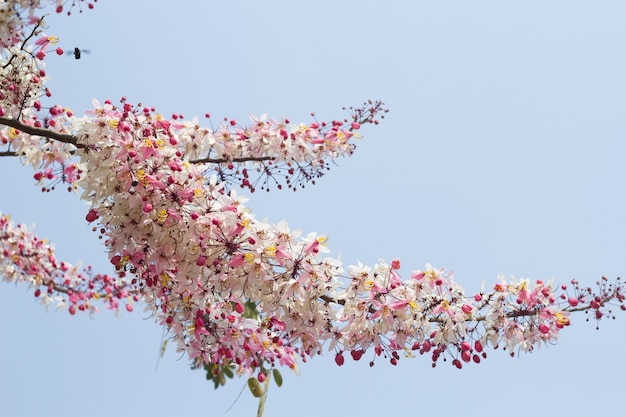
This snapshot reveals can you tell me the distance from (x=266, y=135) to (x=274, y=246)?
1706mm

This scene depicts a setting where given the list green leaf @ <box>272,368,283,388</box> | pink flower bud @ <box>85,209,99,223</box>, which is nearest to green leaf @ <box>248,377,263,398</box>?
green leaf @ <box>272,368,283,388</box>

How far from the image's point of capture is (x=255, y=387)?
18.0ft

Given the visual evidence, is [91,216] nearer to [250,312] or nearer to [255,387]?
[255,387]

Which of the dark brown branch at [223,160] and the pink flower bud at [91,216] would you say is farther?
the dark brown branch at [223,160]

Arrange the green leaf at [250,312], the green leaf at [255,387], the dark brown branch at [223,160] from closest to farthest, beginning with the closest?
the dark brown branch at [223,160]
the green leaf at [255,387]
the green leaf at [250,312]

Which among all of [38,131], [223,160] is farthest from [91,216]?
[223,160]

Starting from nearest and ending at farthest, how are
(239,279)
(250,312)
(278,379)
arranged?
(239,279) < (278,379) < (250,312)

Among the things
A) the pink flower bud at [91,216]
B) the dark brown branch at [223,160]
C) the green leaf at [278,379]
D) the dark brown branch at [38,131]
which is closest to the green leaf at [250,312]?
the green leaf at [278,379]

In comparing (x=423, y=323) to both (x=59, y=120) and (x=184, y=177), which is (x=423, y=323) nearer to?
(x=184, y=177)

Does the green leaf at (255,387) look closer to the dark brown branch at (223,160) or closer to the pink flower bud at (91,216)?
the dark brown branch at (223,160)

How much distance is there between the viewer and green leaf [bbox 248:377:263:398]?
17.6ft

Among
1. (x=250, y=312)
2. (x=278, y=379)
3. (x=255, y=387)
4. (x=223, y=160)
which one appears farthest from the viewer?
(x=250, y=312)

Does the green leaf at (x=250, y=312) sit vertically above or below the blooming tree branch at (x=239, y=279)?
above

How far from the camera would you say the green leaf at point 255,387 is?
5373 mm
